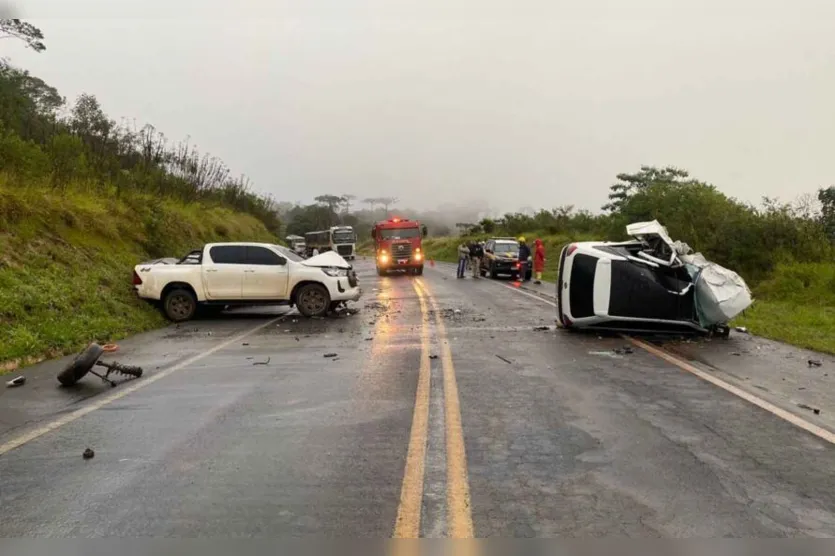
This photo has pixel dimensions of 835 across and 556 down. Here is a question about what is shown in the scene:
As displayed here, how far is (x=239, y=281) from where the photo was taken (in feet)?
49.4

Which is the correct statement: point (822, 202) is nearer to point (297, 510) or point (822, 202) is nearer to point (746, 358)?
point (746, 358)

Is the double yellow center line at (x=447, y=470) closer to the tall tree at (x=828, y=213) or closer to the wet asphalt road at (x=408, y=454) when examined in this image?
the wet asphalt road at (x=408, y=454)

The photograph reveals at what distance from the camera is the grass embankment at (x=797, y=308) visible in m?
11.8

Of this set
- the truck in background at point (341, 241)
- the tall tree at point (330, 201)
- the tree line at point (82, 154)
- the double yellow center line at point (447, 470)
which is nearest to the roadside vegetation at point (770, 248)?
the double yellow center line at point (447, 470)

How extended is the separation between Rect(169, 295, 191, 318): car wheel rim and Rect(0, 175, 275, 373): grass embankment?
424mm

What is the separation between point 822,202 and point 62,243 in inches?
955

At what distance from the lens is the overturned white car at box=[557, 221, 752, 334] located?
11.2 m

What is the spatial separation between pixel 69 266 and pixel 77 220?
10.0 ft

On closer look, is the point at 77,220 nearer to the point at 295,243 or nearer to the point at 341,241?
the point at 341,241

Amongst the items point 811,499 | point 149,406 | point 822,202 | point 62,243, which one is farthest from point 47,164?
point 822,202

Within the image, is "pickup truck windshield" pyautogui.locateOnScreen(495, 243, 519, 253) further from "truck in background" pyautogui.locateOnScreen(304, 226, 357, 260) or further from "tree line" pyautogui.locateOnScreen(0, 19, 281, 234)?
"truck in background" pyautogui.locateOnScreen(304, 226, 357, 260)

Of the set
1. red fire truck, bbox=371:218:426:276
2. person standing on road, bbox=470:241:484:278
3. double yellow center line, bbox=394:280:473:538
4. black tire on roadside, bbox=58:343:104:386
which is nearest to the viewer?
double yellow center line, bbox=394:280:473:538

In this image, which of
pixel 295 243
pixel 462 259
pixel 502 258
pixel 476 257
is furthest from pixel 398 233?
pixel 295 243

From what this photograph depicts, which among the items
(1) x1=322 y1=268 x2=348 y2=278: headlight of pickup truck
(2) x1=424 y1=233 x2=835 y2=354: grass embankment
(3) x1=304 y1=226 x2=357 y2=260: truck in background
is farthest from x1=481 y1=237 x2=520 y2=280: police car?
(3) x1=304 y1=226 x2=357 y2=260: truck in background
